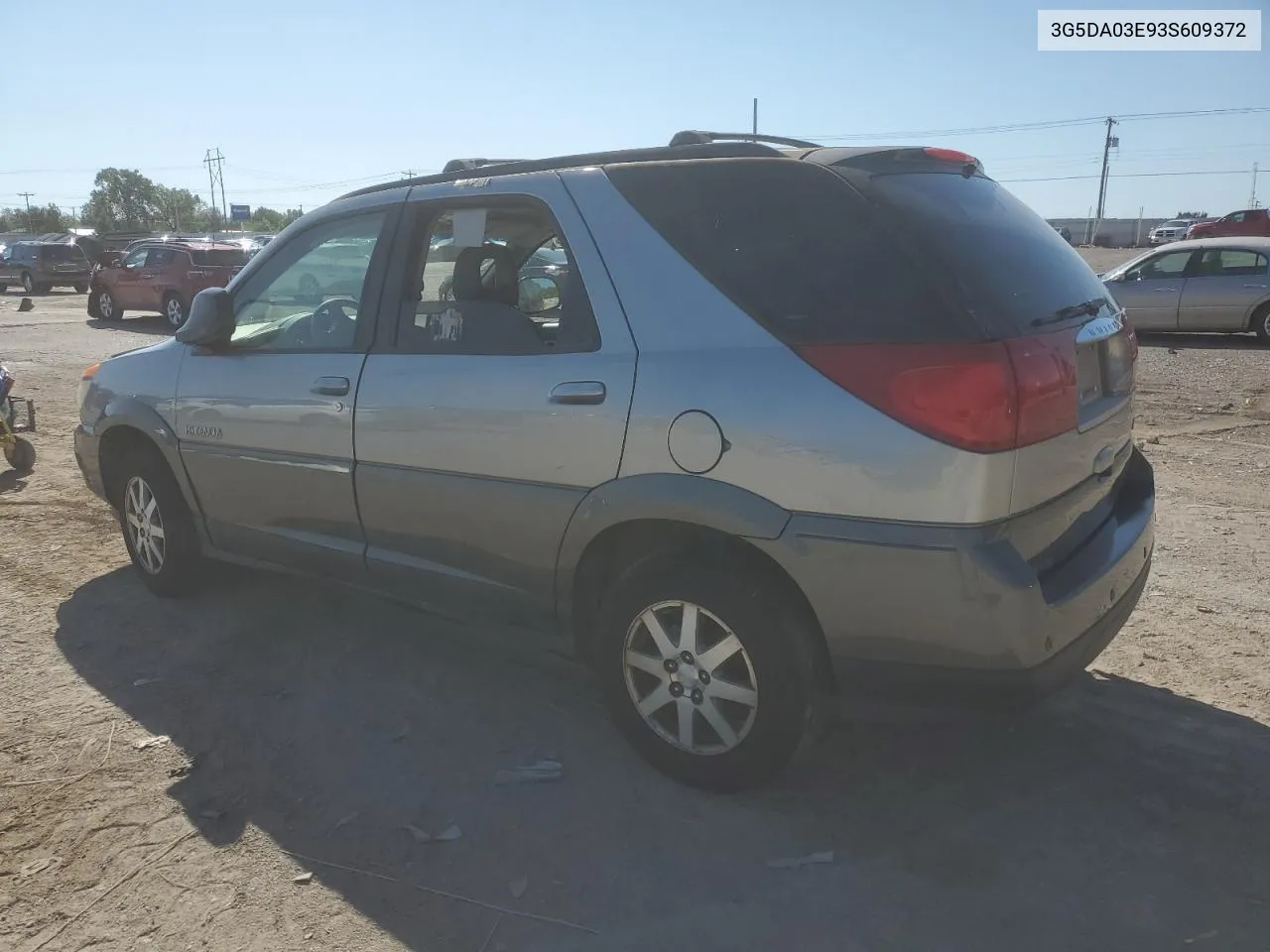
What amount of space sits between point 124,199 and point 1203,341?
110 metres

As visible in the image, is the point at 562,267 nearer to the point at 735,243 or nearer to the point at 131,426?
the point at 735,243

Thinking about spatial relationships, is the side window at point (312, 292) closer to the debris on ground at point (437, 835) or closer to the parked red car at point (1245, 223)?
the debris on ground at point (437, 835)

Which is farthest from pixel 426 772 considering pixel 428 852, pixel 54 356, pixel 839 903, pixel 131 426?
pixel 54 356

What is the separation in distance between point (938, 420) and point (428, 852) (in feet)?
6.16

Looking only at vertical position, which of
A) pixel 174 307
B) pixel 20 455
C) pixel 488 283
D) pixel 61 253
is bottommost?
pixel 20 455

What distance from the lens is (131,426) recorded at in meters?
4.75

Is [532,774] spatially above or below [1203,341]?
below

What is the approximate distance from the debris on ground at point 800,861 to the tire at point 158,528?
3.18 metres

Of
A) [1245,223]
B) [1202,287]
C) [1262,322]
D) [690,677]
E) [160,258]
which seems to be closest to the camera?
[690,677]

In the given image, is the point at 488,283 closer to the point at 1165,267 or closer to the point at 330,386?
the point at 330,386

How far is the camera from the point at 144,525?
15.8 ft

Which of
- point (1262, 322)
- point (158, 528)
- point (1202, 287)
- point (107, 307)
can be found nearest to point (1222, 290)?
point (1202, 287)

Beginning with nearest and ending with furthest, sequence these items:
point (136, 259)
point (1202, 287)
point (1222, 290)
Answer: point (1222, 290) → point (1202, 287) → point (136, 259)

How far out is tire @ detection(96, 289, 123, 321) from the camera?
20.9m
